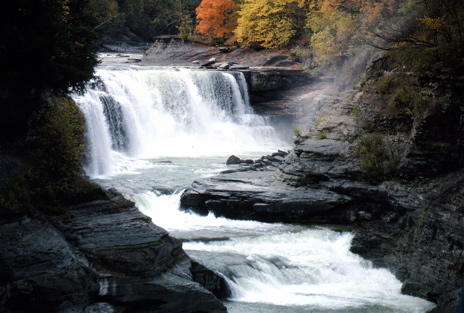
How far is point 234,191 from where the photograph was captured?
15.2m

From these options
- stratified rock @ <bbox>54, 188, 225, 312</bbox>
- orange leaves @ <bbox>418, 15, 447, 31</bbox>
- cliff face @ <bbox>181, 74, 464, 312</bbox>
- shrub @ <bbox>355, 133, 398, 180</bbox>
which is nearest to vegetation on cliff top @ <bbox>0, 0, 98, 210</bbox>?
stratified rock @ <bbox>54, 188, 225, 312</bbox>

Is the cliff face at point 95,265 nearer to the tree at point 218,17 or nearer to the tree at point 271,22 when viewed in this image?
the tree at point 271,22

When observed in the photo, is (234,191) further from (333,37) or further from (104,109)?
(333,37)

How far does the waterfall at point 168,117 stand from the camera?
2173 centimetres

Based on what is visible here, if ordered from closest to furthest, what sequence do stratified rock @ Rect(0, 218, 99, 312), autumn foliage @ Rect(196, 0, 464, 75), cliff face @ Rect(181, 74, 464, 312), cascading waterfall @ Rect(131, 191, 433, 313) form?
stratified rock @ Rect(0, 218, 99, 312) → cascading waterfall @ Rect(131, 191, 433, 313) → cliff face @ Rect(181, 74, 464, 312) → autumn foliage @ Rect(196, 0, 464, 75)

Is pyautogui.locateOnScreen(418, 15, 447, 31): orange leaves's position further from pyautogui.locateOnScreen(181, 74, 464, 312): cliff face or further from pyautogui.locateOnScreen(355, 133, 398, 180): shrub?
pyautogui.locateOnScreen(355, 133, 398, 180): shrub

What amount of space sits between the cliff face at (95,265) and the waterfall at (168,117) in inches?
436

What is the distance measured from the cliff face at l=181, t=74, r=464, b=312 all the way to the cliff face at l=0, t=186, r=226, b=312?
515cm

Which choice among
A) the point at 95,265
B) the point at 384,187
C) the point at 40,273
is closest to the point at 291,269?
the point at 384,187

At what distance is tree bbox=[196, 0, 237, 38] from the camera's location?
41.5 metres

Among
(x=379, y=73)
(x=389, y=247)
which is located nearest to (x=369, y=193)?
(x=389, y=247)

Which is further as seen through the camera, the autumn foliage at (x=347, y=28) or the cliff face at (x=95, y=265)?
the autumn foliage at (x=347, y=28)

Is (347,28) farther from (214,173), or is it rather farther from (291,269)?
(291,269)

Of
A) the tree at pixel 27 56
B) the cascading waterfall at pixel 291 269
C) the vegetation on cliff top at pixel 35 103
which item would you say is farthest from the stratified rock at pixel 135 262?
the tree at pixel 27 56
